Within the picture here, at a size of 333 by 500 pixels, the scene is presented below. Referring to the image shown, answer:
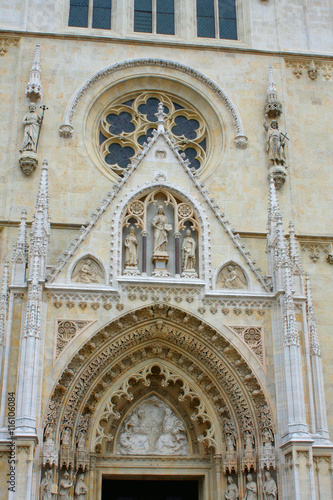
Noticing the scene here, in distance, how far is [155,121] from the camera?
1888 centimetres

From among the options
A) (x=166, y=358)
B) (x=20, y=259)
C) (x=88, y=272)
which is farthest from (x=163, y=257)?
(x=20, y=259)

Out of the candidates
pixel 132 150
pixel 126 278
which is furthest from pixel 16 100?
pixel 126 278

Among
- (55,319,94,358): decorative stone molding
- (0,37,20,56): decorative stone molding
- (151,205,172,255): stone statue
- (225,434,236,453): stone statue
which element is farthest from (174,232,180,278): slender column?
(0,37,20,56): decorative stone molding

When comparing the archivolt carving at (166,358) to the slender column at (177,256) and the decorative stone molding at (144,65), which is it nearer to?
the slender column at (177,256)

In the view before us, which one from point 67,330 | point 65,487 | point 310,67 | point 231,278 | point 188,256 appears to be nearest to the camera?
point 65,487

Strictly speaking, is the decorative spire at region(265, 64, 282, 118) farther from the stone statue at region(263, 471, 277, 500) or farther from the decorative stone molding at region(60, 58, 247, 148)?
the stone statue at region(263, 471, 277, 500)

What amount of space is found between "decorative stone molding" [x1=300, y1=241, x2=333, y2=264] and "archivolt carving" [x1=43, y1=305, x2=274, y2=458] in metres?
3.64

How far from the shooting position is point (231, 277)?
15258 millimetres

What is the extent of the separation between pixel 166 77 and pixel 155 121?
3.67 ft

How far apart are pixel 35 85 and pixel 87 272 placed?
17.4 ft

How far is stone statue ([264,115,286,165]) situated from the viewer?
17.7 metres

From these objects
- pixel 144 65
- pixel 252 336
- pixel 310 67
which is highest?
pixel 310 67

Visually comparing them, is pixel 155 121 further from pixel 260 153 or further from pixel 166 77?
pixel 260 153

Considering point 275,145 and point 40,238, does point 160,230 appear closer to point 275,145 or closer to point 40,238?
point 40,238
